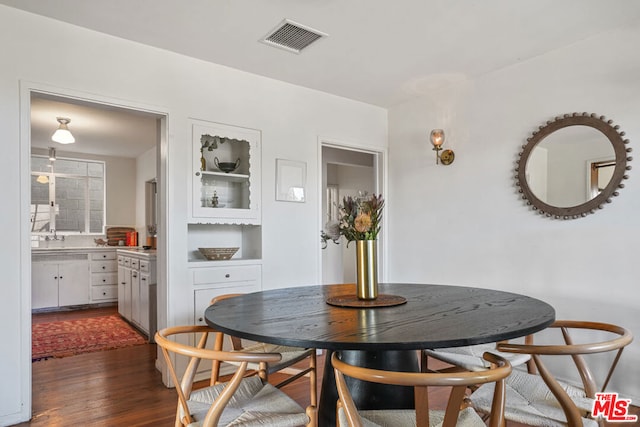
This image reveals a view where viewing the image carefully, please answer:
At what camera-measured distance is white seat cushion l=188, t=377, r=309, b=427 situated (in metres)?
1.38

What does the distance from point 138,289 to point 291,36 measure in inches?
127

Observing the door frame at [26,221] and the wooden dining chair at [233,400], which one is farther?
the door frame at [26,221]

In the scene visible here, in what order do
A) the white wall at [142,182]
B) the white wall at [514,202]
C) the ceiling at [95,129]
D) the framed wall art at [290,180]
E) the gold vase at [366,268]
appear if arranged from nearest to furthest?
1. the gold vase at [366,268]
2. the white wall at [514,202]
3. the framed wall art at [290,180]
4. the ceiling at [95,129]
5. the white wall at [142,182]

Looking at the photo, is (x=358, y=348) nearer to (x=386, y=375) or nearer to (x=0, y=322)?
(x=386, y=375)

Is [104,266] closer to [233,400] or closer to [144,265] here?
[144,265]

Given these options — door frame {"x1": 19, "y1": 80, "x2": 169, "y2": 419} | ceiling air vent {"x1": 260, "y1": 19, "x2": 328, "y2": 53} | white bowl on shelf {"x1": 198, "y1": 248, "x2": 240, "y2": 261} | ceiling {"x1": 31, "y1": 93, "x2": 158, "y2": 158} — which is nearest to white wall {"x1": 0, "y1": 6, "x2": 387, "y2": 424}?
door frame {"x1": 19, "y1": 80, "x2": 169, "y2": 419}

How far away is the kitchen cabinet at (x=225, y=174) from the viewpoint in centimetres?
310

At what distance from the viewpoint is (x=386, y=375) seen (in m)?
1.04

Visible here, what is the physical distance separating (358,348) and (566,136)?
2542mm

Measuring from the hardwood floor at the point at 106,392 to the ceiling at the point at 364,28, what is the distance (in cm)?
242

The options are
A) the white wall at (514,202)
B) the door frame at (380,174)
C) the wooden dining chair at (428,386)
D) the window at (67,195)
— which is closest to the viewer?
the wooden dining chair at (428,386)

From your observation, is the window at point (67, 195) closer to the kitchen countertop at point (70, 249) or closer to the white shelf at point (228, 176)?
the kitchen countertop at point (70, 249)

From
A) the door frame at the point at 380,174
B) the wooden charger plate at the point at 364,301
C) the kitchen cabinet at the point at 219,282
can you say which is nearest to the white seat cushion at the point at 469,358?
the wooden charger plate at the point at 364,301

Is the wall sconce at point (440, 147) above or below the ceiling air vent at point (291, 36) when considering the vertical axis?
below
